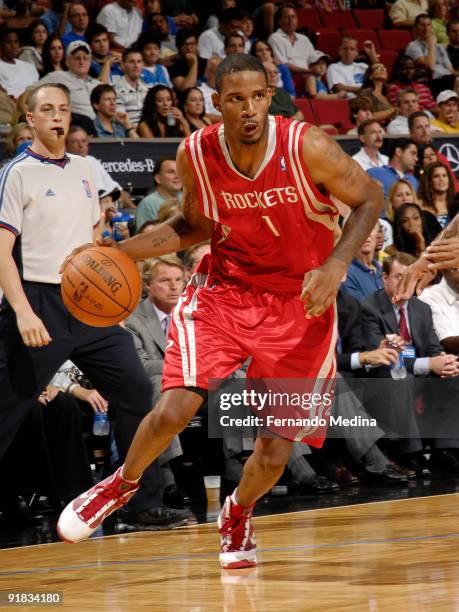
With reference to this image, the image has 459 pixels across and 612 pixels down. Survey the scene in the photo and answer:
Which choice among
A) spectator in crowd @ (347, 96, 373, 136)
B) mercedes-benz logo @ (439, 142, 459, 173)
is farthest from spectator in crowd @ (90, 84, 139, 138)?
mercedes-benz logo @ (439, 142, 459, 173)

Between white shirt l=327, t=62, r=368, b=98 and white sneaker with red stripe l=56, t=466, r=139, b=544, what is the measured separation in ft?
32.8

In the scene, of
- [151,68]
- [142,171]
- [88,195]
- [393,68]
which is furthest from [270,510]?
[393,68]

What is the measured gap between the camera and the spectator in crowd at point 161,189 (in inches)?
334

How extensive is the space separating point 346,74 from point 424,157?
3342mm

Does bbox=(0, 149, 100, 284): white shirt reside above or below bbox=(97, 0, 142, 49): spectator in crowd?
below

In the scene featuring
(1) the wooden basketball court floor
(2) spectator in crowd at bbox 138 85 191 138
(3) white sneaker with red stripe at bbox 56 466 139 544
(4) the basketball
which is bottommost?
(1) the wooden basketball court floor

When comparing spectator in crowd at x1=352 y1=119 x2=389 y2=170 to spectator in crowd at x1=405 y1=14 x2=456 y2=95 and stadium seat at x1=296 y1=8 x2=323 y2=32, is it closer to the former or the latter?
spectator in crowd at x1=405 y1=14 x2=456 y2=95

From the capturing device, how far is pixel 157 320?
656 cm

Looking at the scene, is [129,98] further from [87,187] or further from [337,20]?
[87,187]

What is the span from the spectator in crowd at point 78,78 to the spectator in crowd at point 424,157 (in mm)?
3215

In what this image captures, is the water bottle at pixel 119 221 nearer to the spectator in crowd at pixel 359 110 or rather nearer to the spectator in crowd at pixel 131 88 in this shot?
the spectator in crowd at pixel 131 88

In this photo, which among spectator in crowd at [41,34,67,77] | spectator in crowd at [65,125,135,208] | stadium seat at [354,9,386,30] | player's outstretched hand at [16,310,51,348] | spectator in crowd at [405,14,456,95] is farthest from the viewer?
stadium seat at [354,9,386,30]

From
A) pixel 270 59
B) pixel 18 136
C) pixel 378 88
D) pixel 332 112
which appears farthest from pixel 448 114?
pixel 18 136

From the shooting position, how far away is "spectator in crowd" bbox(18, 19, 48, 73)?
11008mm
